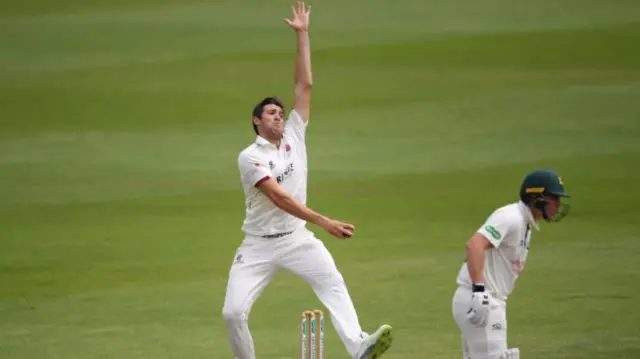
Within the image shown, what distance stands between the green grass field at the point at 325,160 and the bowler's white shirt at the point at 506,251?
7.14 ft

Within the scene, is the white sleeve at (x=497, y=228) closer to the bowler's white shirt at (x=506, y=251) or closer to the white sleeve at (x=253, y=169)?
the bowler's white shirt at (x=506, y=251)

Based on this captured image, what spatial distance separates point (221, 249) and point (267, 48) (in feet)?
21.9

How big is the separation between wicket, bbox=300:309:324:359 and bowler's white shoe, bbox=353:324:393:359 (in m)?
0.26

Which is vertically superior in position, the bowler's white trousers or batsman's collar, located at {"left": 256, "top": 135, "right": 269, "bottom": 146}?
batsman's collar, located at {"left": 256, "top": 135, "right": 269, "bottom": 146}

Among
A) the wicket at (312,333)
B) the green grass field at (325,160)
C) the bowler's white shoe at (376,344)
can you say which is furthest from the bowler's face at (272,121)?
the green grass field at (325,160)

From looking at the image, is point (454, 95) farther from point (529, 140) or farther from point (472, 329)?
point (472, 329)

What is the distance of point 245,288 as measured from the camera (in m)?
8.60

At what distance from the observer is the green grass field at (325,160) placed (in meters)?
10.9

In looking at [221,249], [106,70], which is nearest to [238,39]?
[106,70]

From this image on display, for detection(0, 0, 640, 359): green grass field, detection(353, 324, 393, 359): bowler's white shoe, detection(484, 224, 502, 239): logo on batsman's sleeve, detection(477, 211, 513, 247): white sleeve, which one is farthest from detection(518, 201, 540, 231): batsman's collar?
detection(0, 0, 640, 359): green grass field

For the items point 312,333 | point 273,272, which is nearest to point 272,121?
point 273,272

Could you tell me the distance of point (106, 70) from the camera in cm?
1856

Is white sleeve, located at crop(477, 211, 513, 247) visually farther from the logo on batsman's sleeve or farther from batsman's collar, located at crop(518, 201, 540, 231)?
batsman's collar, located at crop(518, 201, 540, 231)

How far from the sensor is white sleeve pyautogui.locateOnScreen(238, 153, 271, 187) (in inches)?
336
